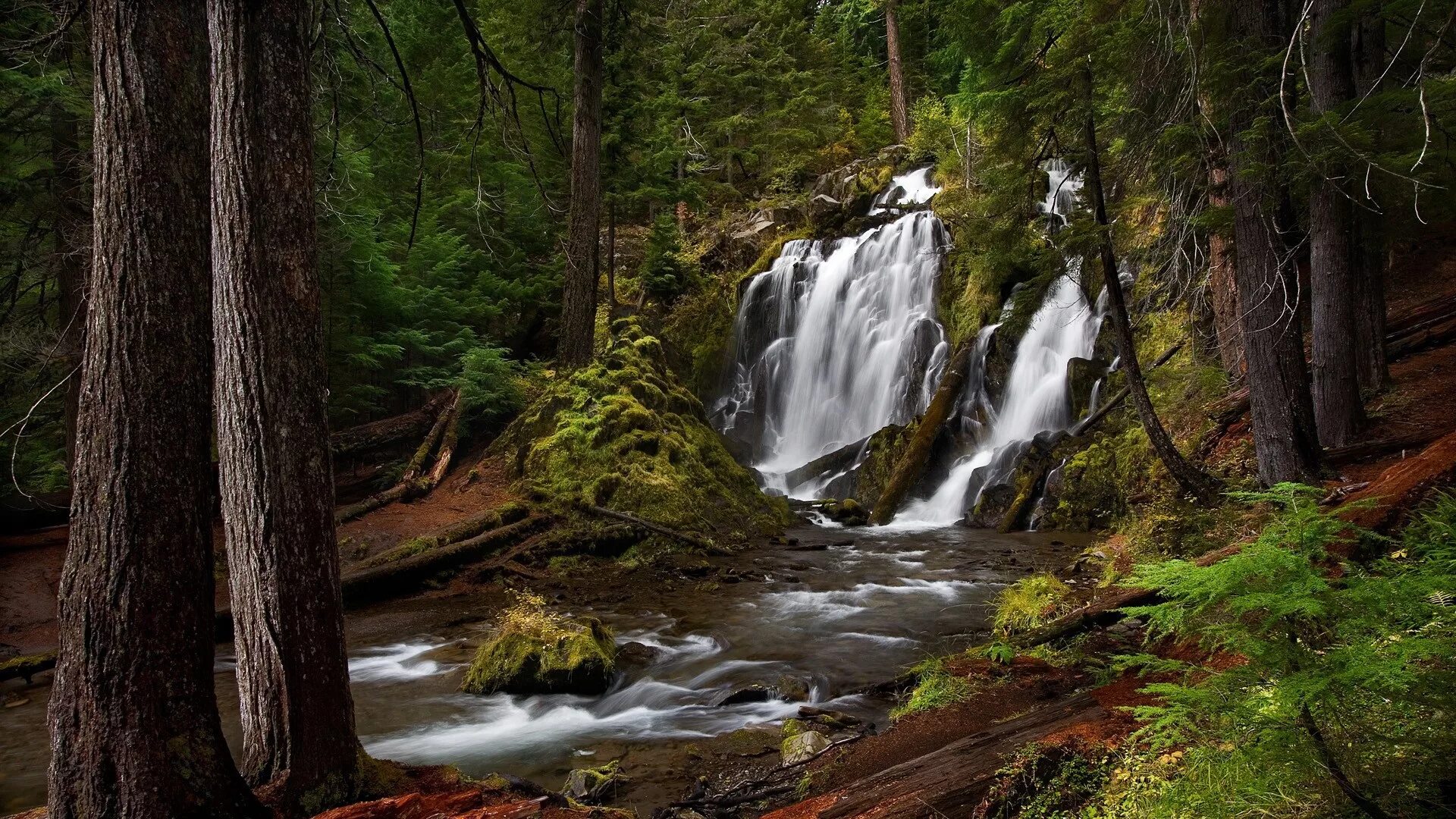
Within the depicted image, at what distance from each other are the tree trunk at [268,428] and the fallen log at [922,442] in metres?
11.0

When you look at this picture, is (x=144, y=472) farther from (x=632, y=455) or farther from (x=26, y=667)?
(x=632, y=455)

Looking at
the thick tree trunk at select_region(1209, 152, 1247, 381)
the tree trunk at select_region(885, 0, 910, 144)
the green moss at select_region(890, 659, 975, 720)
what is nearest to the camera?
the green moss at select_region(890, 659, 975, 720)

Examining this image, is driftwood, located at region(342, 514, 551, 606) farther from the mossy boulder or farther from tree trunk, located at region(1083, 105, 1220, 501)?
tree trunk, located at region(1083, 105, 1220, 501)

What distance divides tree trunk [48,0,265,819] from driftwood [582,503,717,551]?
8034 millimetres

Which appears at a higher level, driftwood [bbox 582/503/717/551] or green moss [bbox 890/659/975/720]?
driftwood [bbox 582/503/717/551]

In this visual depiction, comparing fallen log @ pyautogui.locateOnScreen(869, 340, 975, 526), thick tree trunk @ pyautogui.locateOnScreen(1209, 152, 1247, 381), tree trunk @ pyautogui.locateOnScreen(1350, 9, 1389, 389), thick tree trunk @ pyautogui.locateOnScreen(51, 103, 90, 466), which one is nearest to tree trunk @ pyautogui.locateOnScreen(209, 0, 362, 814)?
thick tree trunk @ pyautogui.locateOnScreen(51, 103, 90, 466)

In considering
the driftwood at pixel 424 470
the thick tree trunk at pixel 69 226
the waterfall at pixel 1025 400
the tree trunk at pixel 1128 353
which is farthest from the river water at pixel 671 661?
the thick tree trunk at pixel 69 226

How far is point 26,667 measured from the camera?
680 cm

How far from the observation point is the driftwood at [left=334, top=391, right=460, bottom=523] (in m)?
11.4

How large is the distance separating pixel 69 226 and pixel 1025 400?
15.2 metres

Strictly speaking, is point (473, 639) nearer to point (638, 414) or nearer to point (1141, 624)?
point (638, 414)

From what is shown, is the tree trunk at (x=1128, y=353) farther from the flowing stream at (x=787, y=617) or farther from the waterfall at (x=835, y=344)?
the waterfall at (x=835, y=344)

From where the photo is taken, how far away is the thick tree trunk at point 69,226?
29.8 feet

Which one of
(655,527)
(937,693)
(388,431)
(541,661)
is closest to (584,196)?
(388,431)
